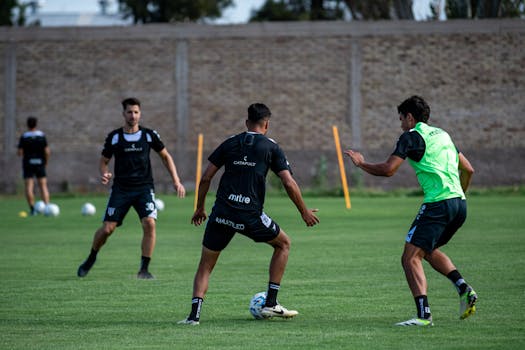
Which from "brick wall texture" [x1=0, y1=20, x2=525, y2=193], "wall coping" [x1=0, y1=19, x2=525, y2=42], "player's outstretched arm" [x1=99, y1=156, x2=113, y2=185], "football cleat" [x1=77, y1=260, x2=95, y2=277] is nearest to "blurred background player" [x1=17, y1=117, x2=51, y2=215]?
"brick wall texture" [x1=0, y1=20, x2=525, y2=193]

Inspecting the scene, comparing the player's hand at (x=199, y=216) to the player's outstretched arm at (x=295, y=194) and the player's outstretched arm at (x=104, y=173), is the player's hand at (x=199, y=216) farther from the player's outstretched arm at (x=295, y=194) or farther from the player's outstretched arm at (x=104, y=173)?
the player's outstretched arm at (x=104, y=173)

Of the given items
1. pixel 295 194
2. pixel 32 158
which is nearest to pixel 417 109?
pixel 295 194

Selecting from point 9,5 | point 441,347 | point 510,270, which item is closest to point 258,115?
point 441,347

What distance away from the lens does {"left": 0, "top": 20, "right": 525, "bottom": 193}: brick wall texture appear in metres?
36.0

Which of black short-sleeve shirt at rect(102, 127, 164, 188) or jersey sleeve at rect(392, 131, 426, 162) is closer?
jersey sleeve at rect(392, 131, 426, 162)

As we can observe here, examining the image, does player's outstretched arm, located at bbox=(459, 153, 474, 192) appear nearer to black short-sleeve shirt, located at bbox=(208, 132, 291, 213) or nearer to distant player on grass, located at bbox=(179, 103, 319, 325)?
distant player on grass, located at bbox=(179, 103, 319, 325)

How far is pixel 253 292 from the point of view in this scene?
1173 cm

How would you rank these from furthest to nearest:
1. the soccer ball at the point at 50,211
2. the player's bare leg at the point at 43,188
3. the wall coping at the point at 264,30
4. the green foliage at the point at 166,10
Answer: the green foliage at the point at 166,10 < the wall coping at the point at 264,30 < the player's bare leg at the point at 43,188 < the soccer ball at the point at 50,211

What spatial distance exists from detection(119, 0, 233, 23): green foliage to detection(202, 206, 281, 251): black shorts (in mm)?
53418

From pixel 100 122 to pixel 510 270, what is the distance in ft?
83.6

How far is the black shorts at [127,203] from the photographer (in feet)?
44.1

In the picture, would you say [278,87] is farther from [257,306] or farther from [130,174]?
[257,306]

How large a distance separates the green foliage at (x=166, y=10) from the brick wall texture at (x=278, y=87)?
990 inches

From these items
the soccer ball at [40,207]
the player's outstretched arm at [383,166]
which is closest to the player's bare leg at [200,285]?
the player's outstretched arm at [383,166]
